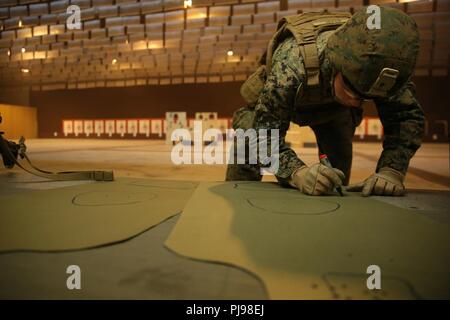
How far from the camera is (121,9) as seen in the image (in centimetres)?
574

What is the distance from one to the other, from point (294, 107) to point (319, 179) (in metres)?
0.37

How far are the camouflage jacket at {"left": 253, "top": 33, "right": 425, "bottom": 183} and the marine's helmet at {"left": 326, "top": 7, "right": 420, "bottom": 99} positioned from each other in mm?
167

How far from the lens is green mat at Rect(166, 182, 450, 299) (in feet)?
1.92

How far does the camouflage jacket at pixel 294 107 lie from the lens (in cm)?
133

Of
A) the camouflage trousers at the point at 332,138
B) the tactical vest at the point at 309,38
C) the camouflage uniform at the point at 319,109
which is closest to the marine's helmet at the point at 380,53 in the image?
the camouflage uniform at the point at 319,109

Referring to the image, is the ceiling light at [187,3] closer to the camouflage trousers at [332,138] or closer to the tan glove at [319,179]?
the camouflage trousers at [332,138]

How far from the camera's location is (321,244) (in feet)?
2.52

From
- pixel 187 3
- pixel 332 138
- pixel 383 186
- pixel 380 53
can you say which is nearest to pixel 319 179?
pixel 383 186

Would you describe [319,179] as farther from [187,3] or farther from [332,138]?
[187,3]

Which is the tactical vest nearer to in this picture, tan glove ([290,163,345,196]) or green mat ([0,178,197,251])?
tan glove ([290,163,345,196])

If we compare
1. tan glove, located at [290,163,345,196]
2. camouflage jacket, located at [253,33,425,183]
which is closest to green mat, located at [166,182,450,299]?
tan glove, located at [290,163,345,196]

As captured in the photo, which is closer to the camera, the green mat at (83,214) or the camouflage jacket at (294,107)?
the green mat at (83,214)

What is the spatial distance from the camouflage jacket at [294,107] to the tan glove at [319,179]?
11 centimetres
